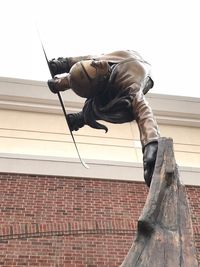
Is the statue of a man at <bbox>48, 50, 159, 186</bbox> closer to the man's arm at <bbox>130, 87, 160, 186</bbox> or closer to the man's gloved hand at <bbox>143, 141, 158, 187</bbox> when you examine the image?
the man's arm at <bbox>130, 87, 160, 186</bbox>

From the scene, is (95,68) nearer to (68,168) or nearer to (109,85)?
(109,85)

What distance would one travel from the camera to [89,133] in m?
9.80

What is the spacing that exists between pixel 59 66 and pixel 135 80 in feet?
1.93

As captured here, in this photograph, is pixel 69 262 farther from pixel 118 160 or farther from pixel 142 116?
pixel 142 116

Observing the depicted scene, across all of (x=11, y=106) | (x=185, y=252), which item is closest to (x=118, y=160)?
(x=11, y=106)

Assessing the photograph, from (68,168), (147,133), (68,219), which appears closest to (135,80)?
(147,133)

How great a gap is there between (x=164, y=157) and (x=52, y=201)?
5.77 meters

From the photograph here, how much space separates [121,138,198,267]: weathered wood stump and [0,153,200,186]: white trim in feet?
20.1

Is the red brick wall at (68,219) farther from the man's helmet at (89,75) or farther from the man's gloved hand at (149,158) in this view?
the man's gloved hand at (149,158)

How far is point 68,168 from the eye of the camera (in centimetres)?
859

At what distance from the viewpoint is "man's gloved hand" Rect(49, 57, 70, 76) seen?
10.1 feet

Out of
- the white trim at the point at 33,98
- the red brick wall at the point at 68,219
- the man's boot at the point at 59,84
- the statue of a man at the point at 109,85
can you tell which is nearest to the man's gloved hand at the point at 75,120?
the statue of a man at the point at 109,85

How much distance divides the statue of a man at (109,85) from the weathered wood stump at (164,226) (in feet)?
1.14

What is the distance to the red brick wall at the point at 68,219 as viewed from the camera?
7.01 metres
